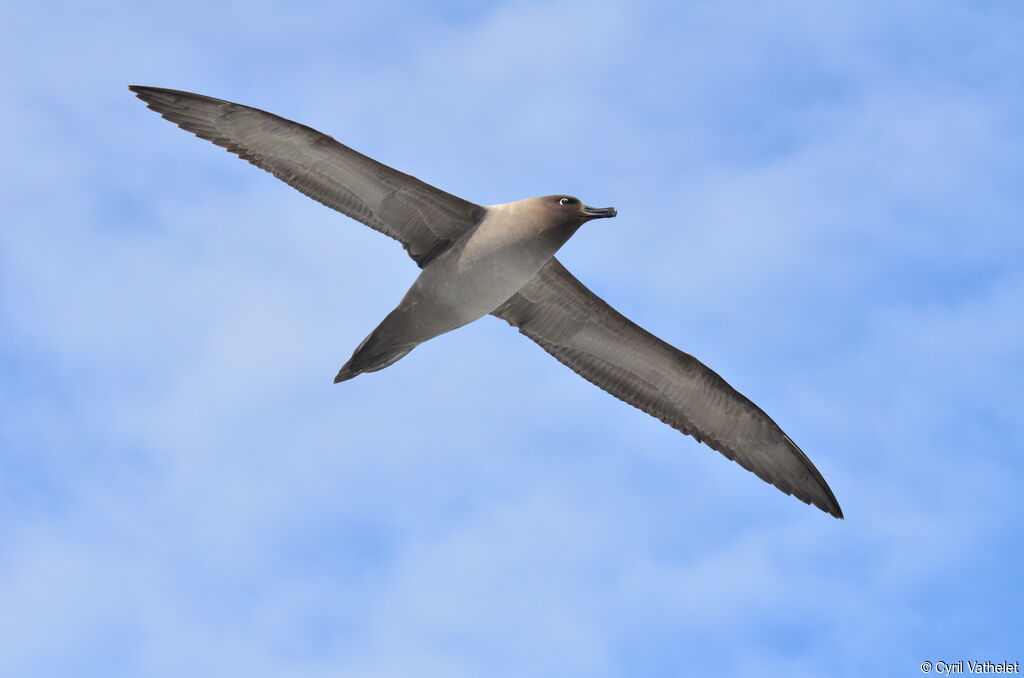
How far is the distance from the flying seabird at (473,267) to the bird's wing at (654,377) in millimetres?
18

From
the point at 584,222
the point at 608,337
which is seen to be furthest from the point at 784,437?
the point at 584,222

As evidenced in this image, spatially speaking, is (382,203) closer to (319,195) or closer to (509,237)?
(319,195)

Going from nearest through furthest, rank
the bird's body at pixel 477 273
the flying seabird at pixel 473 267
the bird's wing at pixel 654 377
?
the bird's body at pixel 477 273 → the flying seabird at pixel 473 267 → the bird's wing at pixel 654 377

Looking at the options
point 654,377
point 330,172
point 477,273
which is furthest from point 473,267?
point 654,377

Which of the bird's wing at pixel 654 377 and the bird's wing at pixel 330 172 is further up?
the bird's wing at pixel 330 172

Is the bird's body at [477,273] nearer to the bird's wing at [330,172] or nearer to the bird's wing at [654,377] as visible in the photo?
the bird's wing at [330,172]

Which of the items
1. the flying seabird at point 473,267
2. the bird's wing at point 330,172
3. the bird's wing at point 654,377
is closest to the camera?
the flying seabird at point 473,267

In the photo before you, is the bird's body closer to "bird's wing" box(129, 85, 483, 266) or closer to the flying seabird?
the flying seabird

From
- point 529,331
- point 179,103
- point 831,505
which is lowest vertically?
point 831,505

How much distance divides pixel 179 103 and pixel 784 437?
29.3 feet

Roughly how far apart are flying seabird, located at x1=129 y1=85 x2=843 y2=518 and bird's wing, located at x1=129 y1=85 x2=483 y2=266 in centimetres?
1

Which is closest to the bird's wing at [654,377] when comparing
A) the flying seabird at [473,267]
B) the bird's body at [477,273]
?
the flying seabird at [473,267]

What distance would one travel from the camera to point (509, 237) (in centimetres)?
1587

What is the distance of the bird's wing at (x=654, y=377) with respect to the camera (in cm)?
1745
